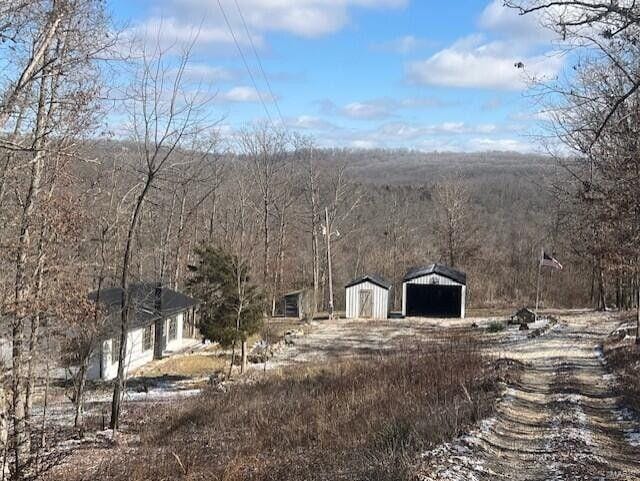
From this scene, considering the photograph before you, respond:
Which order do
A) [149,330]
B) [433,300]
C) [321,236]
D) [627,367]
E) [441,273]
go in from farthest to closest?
[321,236]
[433,300]
[441,273]
[149,330]
[627,367]

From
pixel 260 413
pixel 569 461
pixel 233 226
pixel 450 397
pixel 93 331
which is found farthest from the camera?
pixel 233 226

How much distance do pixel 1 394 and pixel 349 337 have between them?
87.3ft

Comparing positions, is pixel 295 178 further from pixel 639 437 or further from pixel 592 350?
pixel 639 437

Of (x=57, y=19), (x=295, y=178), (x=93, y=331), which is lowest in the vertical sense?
(x=93, y=331)

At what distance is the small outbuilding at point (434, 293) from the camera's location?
4301 centimetres

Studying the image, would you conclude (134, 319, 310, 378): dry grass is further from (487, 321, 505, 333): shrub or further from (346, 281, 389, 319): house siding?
(487, 321, 505, 333): shrub

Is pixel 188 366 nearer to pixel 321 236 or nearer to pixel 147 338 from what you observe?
pixel 147 338

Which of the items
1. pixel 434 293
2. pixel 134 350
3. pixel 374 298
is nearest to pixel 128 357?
pixel 134 350

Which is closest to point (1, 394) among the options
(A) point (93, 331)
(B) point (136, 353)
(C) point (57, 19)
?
(C) point (57, 19)

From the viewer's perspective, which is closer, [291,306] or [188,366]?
[188,366]

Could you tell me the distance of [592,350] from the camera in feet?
70.9

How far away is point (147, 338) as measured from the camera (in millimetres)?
31578

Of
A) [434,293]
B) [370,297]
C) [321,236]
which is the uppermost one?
[321,236]

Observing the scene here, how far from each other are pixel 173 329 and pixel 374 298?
47.6ft
